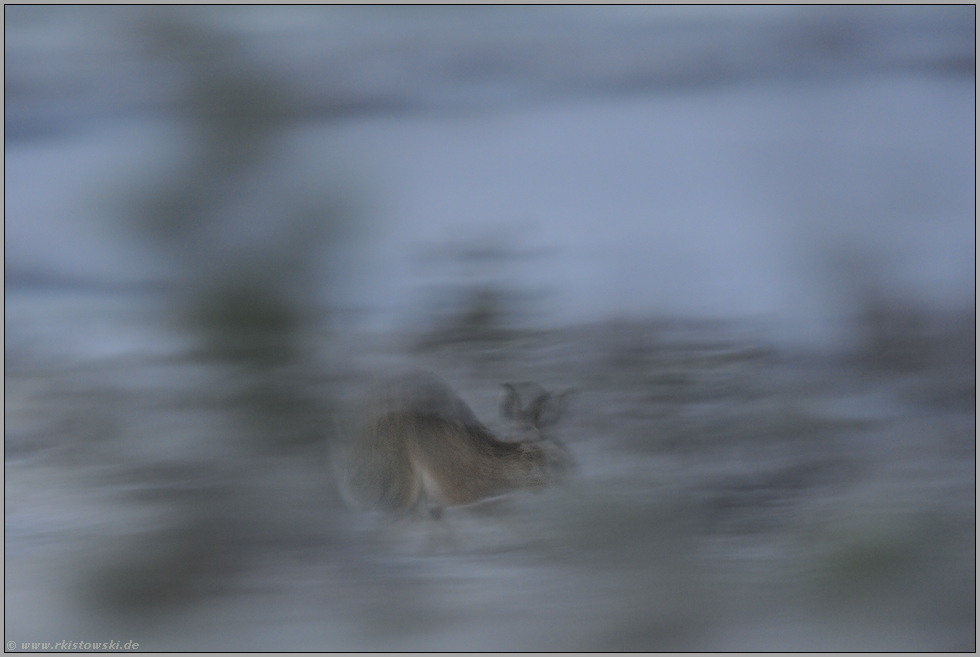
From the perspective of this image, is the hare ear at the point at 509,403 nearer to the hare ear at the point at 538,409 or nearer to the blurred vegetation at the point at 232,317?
the hare ear at the point at 538,409

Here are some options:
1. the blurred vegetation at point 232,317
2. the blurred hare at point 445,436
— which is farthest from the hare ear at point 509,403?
the blurred vegetation at point 232,317

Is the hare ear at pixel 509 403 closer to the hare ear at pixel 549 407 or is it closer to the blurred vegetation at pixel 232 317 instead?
the hare ear at pixel 549 407

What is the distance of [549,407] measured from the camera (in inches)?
45.8

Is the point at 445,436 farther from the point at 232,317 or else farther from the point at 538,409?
the point at 232,317

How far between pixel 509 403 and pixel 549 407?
0.07 m

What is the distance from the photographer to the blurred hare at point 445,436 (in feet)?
3.76

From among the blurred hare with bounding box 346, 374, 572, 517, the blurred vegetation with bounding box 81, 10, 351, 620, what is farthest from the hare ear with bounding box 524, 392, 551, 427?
the blurred vegetation with bounding box 81, 10, 351, 620

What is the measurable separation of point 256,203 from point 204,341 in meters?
0.27

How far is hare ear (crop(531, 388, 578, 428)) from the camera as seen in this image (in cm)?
116

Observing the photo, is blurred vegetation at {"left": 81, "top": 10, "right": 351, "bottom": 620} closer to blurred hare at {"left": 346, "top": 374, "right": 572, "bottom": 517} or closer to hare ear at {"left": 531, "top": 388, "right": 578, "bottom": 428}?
blurred hare at {"left": 346, "top": 374, "right": 572, "bottom": 517}

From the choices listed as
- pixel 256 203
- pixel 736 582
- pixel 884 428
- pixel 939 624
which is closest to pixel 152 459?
pixel 256 203

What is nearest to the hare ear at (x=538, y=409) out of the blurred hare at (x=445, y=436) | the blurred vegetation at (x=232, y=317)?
the blurred hare at (x=445, y=436)

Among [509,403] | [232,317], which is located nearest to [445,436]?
[509,403]

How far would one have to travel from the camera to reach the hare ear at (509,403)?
45.6 inches
